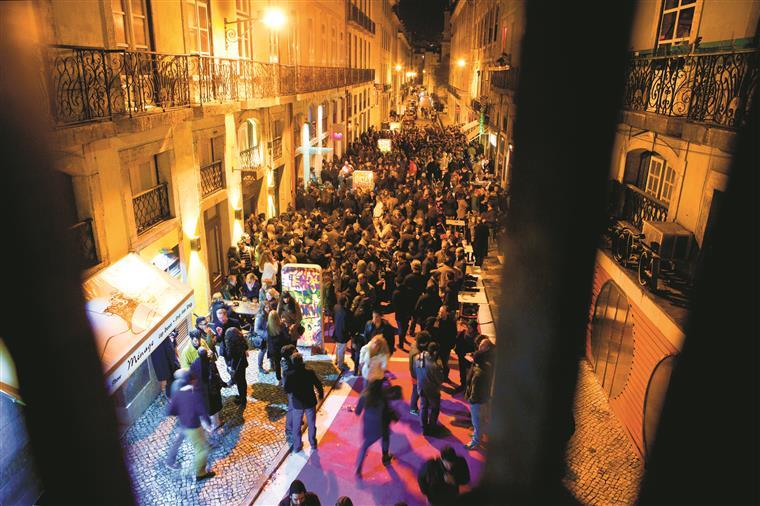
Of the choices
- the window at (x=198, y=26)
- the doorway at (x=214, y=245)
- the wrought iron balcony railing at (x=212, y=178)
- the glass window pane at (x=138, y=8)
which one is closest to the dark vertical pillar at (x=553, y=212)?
the glass window pane at (x=138, y=8)

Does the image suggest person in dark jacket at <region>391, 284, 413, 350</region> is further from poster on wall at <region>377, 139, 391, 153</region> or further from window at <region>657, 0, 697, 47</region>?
poster on wall at <region>377, 139, 391, 153</region>

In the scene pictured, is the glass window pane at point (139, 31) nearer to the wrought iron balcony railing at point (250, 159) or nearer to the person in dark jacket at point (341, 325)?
the wrought iron balcony railing at point (250, 159)

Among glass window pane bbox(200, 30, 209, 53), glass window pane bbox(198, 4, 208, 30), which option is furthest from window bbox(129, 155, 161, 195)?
glass window pane bbox(198, 4, 208, 30)

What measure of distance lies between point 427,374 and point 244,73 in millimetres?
9674

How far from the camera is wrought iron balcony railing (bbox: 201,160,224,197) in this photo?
41.5 feet

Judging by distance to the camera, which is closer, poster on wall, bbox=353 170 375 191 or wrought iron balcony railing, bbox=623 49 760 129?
wrought iron balcony railing, bbox=623 49 760 129

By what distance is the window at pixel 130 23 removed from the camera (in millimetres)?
8883

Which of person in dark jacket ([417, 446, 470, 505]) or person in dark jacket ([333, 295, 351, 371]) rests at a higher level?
person in dark jacket ([417, 446, 470, 505])

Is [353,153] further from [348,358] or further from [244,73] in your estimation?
[348,358]

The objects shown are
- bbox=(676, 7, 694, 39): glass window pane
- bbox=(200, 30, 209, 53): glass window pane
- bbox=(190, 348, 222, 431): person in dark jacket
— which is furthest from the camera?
bbox=(200, 30, 209, 53): glass window pane

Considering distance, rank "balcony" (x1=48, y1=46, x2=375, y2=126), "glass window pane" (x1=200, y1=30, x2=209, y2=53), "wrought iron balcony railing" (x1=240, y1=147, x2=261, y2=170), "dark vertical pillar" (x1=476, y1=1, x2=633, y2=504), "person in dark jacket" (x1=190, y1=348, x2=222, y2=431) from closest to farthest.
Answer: "dark vertical pillar" (x1=476, y1=1, x2=633, y2=504)
"balcony" (x1=48, y1=46, x2=375, y2=126)
"person in dark jacket" (x1=190, y1=348, x2=222, y2=431)
"glass window pane" (x1=200, y1=30, x2=209, y2=53)
"wrought iron balcony railing" (x1=240, y1=147, x2=261, y2=170)

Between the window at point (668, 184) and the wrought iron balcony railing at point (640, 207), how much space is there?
0.46ft

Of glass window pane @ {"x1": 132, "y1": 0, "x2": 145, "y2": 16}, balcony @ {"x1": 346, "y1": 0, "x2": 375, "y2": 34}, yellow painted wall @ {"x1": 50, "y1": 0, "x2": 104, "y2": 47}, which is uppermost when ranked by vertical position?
balcony @ {"x1": 346, "y1": 0, "x2": 375, "y2": 34}

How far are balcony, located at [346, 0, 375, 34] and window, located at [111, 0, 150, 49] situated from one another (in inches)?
1022
